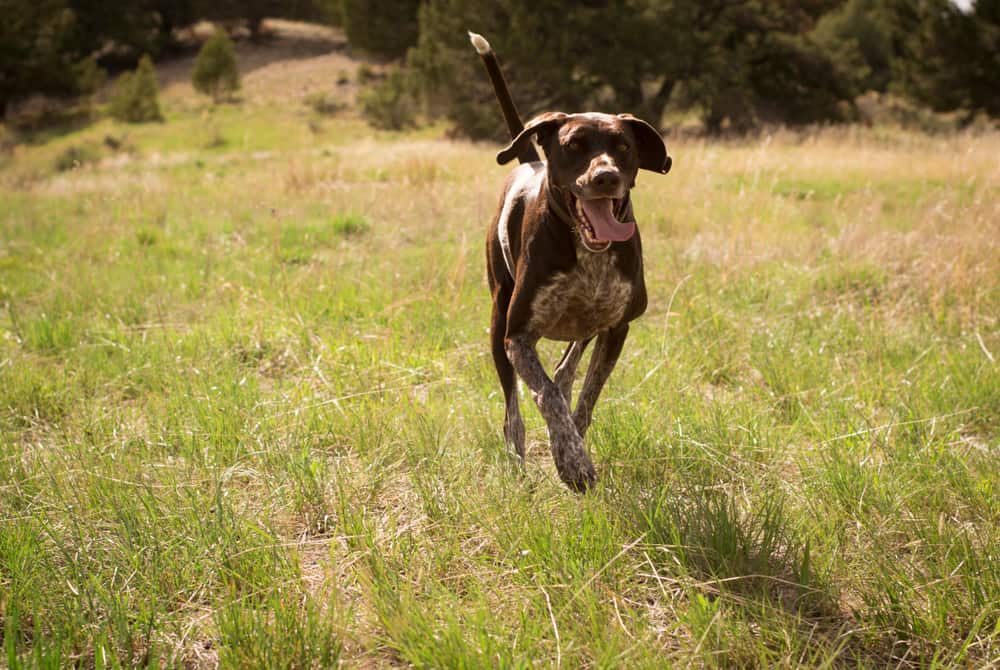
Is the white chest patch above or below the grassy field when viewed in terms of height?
above

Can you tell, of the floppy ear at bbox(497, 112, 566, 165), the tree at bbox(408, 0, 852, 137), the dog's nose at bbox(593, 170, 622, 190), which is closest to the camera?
the dog's nose at bbox(593, 170, 622, 190)

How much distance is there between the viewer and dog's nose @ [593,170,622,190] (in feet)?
8.02

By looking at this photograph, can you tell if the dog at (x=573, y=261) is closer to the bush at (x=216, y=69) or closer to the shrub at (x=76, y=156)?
the shrub at (x=76, y=156)

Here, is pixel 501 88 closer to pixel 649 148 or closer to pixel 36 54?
pixel 649 148

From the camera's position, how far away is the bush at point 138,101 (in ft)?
Answer: 100

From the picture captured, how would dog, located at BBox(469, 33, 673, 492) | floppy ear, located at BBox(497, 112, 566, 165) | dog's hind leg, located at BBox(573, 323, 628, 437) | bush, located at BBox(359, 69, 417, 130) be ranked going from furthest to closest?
bush, located at BBox(359, 69, 417, 130), dog's hind leg, located at BBox(573, 323, 628, 437), floppy ear, located at BBox(497, 112, 566, 165), dog, located at BBox(469, 33, 673, 492)

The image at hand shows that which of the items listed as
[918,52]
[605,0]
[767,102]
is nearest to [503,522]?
[605,0]

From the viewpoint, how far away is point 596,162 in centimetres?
254

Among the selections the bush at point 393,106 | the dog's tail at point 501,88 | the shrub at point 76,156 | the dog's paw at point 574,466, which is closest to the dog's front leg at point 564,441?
the dog's paw at point 574,466

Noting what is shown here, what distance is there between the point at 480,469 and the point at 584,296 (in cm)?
82

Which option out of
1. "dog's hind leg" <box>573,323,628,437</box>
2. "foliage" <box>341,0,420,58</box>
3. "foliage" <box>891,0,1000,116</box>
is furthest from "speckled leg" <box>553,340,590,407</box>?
"foliage" <box>341,0,420,58</box>

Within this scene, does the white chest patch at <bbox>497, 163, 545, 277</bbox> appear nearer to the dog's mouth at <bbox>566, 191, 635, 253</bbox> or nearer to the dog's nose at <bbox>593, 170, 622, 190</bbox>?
the dog's mouth at <bbox>566, 191, 635, 253</bbox>

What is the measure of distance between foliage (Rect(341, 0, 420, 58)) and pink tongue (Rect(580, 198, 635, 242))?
35585mm

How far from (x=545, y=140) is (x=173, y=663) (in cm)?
211
